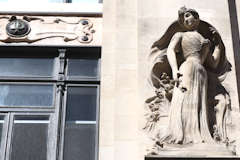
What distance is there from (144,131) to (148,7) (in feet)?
9.50

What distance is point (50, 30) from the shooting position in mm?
11070

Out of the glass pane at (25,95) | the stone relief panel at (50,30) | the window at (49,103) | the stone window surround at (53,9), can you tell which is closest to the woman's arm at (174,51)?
the window at (49,103)

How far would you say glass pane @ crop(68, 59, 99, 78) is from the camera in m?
10.7

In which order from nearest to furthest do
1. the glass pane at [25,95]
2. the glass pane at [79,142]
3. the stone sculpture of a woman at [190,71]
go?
the stone sculpture of a woman at [190,71]
the glass pane at [79,142]
the glass pane at [25,95]

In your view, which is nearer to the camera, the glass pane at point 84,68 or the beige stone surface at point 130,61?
the beige stone surface at point 130,61

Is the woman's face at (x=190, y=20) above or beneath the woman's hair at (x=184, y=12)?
beneath

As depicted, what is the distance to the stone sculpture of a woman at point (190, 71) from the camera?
28.6 ft

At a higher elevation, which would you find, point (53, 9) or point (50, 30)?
point (53, 9)

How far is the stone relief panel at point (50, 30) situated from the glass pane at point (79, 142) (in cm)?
203

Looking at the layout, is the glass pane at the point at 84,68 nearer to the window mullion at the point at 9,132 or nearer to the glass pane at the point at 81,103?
the glass pane at the point at 81,103

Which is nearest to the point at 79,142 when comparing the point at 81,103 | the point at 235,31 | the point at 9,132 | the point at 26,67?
the point at 81,103

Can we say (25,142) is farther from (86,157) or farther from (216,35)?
(216,35)

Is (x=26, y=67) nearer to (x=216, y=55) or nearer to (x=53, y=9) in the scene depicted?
(x=53, y=9)

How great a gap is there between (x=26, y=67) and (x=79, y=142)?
2.22 meters
